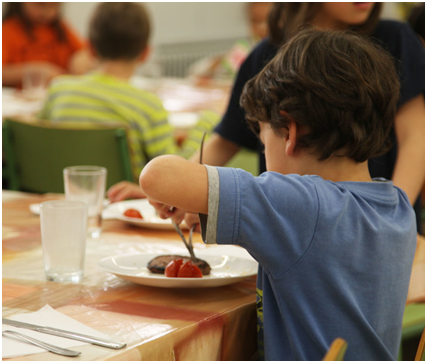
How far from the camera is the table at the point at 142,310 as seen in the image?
2.46 feet

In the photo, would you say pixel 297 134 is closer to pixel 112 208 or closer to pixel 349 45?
pixel 349 45

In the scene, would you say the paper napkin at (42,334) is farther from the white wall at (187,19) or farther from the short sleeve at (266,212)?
the white wall at (187,19)

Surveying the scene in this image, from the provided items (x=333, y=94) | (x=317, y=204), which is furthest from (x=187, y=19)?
(x=317, y=204)

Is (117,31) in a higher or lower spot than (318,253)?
higher

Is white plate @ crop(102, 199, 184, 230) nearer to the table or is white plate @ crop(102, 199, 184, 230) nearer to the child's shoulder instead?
the table

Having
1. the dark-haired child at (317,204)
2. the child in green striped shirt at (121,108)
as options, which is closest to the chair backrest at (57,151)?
the child in green striped shirt at (121,108)

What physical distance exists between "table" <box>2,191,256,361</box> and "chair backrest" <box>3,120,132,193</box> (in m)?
0.84

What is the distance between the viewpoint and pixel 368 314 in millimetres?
860

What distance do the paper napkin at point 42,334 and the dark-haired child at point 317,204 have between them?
197 millimetres

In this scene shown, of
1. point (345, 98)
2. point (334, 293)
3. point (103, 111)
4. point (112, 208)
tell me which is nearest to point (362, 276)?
point (334, 293)

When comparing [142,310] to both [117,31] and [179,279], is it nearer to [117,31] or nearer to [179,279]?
[179,279]

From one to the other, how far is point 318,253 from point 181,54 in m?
6.19

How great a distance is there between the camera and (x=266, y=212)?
2.52ft

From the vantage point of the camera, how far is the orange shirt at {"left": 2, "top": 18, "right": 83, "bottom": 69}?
401 cm
